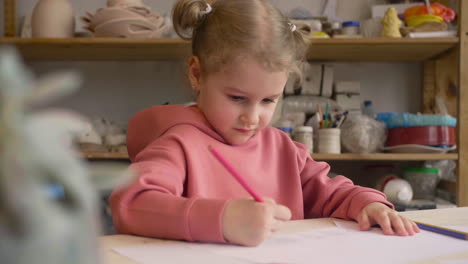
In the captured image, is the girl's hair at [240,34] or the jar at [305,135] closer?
the girl's hair at [240,34]

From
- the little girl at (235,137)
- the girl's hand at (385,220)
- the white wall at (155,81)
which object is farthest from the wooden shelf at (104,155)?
the girl's hand at (385,220)

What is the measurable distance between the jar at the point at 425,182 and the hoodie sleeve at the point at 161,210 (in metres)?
1.48

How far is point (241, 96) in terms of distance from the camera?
2.82ft

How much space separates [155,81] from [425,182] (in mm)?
1223

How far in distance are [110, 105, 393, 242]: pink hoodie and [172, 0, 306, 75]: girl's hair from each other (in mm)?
135

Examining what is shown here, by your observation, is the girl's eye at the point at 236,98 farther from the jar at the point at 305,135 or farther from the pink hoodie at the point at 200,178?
the jar at the point at 305,135

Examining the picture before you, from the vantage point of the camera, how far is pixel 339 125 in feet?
6.17

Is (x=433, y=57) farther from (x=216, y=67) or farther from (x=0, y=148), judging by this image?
(x=0, y=148)

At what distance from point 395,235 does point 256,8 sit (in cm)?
48

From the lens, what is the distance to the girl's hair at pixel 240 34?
88cm

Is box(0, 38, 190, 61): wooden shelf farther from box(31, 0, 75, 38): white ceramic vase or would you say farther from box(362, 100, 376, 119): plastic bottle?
box(362, 100, 376, 119): plastic bottle

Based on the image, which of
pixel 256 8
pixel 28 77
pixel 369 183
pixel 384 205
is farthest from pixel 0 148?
pixel 369 183

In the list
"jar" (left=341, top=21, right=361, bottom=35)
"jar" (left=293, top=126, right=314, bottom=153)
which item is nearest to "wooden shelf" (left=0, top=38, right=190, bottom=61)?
"jar" (left=293, top=126, right=314, bottom=153)

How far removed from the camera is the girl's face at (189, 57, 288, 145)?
845mm
